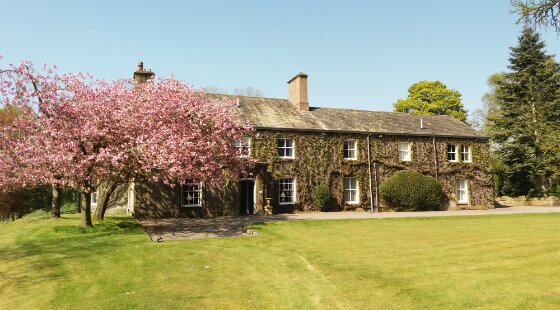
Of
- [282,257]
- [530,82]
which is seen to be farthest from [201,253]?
[530,82]

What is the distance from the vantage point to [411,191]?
1096 inches

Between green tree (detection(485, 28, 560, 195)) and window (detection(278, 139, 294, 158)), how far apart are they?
2358 cm

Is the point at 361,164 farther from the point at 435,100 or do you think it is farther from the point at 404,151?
the point at 435,100

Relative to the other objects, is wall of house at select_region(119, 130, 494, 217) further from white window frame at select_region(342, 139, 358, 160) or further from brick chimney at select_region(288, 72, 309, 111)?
brick chimney at select_region(288, 72, 309, 111)

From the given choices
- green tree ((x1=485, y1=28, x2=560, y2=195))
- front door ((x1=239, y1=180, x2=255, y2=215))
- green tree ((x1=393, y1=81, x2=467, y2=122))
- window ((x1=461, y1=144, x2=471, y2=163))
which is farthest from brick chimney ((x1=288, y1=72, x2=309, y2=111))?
green tree ((x1=393, y1=81, x2=467, y2=122))

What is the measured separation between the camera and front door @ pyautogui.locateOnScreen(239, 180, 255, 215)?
2555cm

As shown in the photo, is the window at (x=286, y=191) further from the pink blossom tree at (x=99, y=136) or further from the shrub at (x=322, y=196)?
the pink blossom tree at (x=99, y=136)

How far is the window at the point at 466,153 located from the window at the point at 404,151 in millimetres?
5285

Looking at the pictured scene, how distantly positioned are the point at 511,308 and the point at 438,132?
26.3m

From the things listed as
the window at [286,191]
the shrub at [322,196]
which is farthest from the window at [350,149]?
the window at [286,191]

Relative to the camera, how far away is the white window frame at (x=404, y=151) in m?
30.4

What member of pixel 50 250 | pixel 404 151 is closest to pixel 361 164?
pixel 404 151

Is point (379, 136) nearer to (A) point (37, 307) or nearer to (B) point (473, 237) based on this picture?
(B) point (473, 237)

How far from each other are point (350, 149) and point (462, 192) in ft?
34.3
